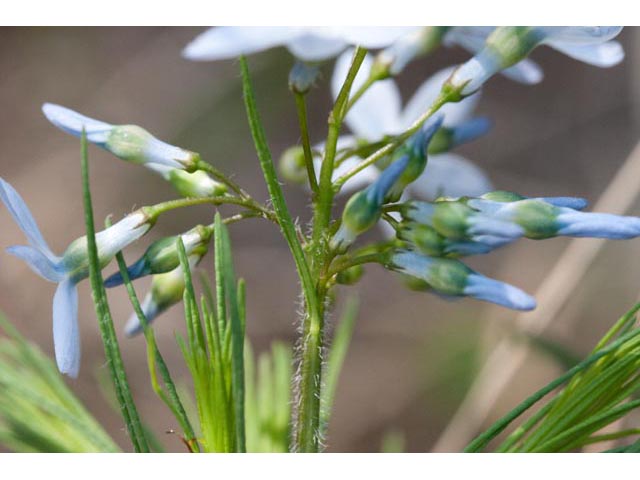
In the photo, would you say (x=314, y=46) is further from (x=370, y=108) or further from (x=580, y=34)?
(x=370, y=108)

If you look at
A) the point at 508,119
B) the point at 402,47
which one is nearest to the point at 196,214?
the point at 508,119

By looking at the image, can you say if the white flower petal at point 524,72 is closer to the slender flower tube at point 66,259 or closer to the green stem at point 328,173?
the green stem at point 328,173

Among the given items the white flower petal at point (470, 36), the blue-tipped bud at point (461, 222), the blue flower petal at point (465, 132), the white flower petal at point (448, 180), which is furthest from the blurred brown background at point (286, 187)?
the blue-tipped bud at point (461, 222)

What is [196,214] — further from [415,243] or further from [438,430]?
[415,243]

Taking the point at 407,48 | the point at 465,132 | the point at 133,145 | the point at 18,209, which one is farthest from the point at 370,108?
the point at 18,209

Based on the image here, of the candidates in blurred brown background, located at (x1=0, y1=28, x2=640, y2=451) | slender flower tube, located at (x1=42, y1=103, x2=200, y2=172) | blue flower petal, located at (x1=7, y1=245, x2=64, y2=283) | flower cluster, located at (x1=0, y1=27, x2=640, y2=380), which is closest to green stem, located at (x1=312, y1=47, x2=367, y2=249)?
flower cluster, located at (x1=0, y1=27, x2=640, y2=380)
